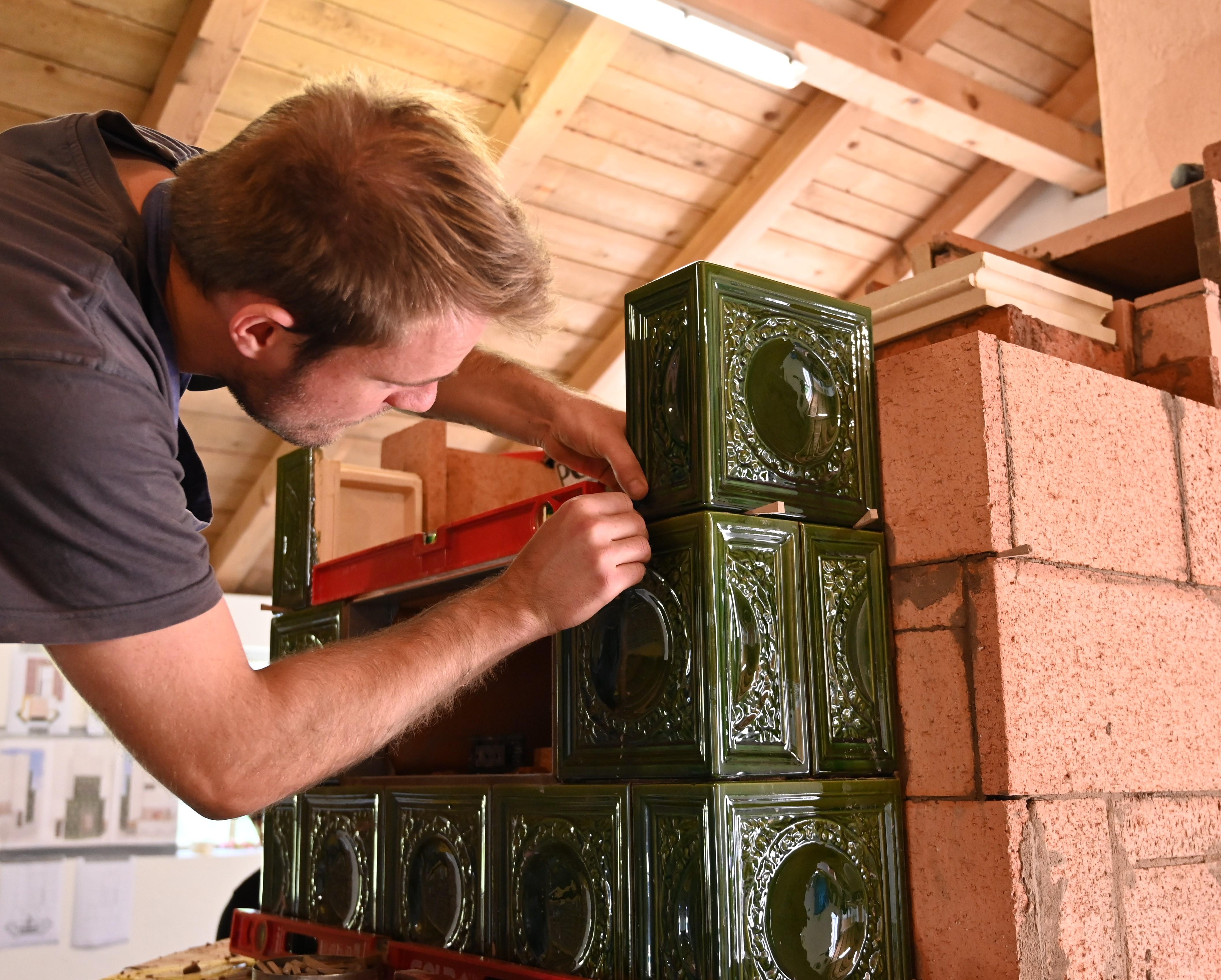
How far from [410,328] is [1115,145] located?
6.05 ft

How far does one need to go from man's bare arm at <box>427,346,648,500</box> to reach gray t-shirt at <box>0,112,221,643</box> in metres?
0.50

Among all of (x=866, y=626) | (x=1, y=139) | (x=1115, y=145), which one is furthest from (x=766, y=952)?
(x=1115, y=145)

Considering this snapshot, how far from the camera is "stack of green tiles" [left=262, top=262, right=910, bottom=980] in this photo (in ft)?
3.94

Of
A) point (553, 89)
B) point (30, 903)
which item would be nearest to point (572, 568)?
point (553, 89)

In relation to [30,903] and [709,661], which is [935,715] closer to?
[709,661]

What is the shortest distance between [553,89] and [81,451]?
110 inches

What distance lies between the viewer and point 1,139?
46.4 inches

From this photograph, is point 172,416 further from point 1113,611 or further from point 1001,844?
point 1113,611

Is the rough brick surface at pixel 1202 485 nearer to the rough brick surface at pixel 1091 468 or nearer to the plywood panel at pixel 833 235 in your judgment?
the rough brick surface at pixel 1091 468

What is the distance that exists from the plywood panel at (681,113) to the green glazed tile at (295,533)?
2022 mm

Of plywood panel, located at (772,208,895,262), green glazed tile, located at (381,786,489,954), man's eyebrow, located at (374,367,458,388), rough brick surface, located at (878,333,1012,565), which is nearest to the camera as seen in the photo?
man's eyebrow, located at (374,367,458,388)

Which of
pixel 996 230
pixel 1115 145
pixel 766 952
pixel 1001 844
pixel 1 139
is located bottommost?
pixel 766 952

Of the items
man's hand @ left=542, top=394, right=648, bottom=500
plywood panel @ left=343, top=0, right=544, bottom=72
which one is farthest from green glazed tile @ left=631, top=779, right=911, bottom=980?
plywood panel @ left=343, top=0, right=544, bottom=72

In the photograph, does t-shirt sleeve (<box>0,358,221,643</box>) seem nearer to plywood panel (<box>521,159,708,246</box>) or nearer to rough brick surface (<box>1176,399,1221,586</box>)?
rough brick surface (<box>1176,399,1221,586</box>)
